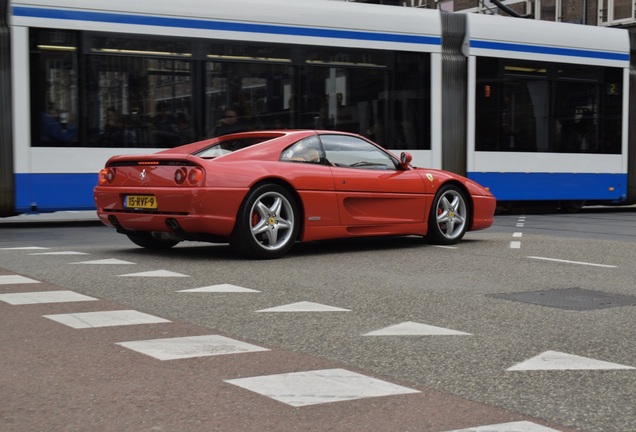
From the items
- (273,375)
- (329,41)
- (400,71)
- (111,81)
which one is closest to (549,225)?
(400,71)

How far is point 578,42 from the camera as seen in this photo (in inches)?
737

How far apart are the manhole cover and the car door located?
3145 millimetres

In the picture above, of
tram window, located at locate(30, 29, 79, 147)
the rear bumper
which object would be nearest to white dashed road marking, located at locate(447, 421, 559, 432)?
the rear bumper

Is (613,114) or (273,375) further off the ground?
(613,114)

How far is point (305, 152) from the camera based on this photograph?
10227mm

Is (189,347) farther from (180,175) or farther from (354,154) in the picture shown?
(354,154)

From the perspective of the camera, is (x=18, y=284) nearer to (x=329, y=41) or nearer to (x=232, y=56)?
(x=232, y=56)

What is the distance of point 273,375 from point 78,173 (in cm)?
1012

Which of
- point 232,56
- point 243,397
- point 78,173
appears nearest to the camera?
point 243,397

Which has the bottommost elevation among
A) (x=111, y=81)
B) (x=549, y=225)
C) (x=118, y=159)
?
(x=549, y=225)

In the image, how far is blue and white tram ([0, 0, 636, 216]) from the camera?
545 inches

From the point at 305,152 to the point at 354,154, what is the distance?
66 cm

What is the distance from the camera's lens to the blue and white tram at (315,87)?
13.8 meters

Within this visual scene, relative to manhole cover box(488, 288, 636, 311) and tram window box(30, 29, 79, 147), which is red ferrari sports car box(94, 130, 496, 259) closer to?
manhole cover box(488, 288, 636, 311)
